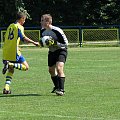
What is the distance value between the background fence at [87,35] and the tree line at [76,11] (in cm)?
759

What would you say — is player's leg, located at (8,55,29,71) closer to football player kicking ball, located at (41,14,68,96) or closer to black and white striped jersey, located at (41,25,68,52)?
football player kicking ball, located at (41,14,68,96)

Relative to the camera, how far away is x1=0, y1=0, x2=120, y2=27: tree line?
51531 millimetres

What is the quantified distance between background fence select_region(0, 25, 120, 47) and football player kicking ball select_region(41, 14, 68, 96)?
28061mm

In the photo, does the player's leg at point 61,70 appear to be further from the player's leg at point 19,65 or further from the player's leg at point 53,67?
the player's leg at point 19,65

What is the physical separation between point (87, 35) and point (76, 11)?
1032 cm

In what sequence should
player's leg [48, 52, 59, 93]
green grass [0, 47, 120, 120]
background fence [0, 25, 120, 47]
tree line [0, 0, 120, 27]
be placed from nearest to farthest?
1. green grass [0, 47, 120, 120]
2. player's leg [48, 52, 59, 93]
3. background fence [0, 25, 120, 47]
4. tree line [0, 0, 120, 27]

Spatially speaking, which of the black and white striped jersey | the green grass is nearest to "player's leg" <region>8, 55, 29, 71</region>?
the green grass

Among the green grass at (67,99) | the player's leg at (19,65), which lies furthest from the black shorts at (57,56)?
the green grass at (67,99)

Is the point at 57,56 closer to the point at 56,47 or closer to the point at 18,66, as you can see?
the point at 56,47

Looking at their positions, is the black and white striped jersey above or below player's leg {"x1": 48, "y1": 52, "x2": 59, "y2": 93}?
above

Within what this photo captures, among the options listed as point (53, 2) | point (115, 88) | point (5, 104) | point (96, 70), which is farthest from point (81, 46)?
point (5, 104)

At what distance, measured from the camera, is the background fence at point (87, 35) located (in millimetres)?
41688

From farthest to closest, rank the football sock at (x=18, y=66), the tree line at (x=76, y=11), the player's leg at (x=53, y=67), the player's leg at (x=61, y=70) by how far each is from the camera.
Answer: the tree line at (x=76, y=11), the player's leg at (x=53, y=67), the football sock at (x=18, y=66), the player's leg at (x=61, y=70)

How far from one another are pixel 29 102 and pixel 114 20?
139ft
